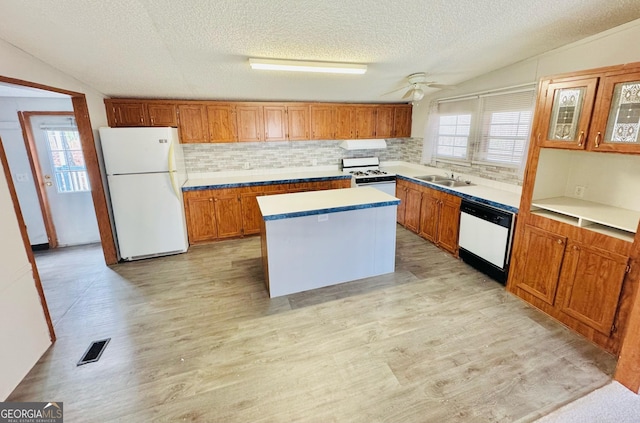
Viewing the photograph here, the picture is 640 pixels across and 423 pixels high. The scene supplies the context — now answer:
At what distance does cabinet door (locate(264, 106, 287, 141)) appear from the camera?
4617 millimetres

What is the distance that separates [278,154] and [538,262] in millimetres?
3944

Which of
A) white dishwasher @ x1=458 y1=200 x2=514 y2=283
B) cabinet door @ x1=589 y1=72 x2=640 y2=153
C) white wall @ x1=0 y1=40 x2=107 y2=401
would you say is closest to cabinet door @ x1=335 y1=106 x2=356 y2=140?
white dishwasher @ x1=458 y1=200 x2=514 y2=283

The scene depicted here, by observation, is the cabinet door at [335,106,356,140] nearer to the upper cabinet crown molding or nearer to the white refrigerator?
the upper cabinet crown molding

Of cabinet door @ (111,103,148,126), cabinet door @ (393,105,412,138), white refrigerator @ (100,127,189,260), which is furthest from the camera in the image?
cabinet door @ (393,105,412,138)

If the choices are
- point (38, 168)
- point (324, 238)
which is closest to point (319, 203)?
point (324, 238)

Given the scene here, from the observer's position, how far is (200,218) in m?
4.33

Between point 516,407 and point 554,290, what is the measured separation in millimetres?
1284

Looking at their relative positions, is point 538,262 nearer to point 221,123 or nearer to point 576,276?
point 576,276

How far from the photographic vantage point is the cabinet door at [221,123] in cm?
436

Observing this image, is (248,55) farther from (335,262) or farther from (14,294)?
(14,294)

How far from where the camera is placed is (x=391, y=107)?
5.27 m

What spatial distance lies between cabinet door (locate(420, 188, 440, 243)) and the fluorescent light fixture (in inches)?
79.1

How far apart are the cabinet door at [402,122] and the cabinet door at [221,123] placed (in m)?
2.91

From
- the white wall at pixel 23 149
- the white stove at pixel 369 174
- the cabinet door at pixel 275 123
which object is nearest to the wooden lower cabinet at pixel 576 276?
the white stove at pixel 369 174
